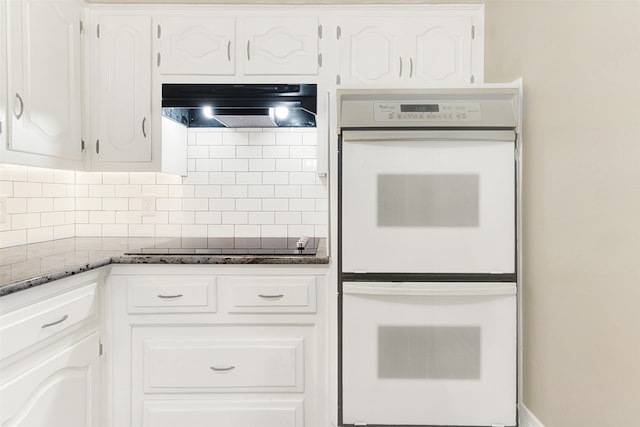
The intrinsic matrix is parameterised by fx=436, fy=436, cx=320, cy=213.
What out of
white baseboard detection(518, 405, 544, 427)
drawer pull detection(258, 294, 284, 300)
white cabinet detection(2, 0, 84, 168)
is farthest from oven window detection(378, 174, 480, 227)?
white cabinet detection(2, 0, 84, 168)

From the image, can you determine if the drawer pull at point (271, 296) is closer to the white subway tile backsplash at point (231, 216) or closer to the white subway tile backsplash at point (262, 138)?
the white subway tile backsplash at point (231, 216)

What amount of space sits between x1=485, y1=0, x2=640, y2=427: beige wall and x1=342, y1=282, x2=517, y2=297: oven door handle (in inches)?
5.2

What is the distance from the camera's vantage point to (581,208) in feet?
4.35

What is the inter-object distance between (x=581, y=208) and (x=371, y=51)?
4.00 feet

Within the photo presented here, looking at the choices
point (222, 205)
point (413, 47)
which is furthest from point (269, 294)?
point (413, 47)

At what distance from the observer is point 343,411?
1708mm

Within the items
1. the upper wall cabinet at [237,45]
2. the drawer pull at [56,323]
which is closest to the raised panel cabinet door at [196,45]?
the upper wall cabinet at [237,45]

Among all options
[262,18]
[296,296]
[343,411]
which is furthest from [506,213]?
[262,18]

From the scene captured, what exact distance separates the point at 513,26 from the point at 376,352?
1.43 m

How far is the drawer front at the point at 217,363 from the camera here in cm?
177

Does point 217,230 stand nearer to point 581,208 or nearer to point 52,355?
A: point 52,355

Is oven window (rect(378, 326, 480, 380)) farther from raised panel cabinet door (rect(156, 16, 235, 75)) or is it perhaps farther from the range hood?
raised panel cabinet door (rect(156, 16, 235, 75))

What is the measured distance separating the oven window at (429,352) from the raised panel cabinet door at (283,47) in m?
1.28

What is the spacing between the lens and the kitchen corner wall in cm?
242
